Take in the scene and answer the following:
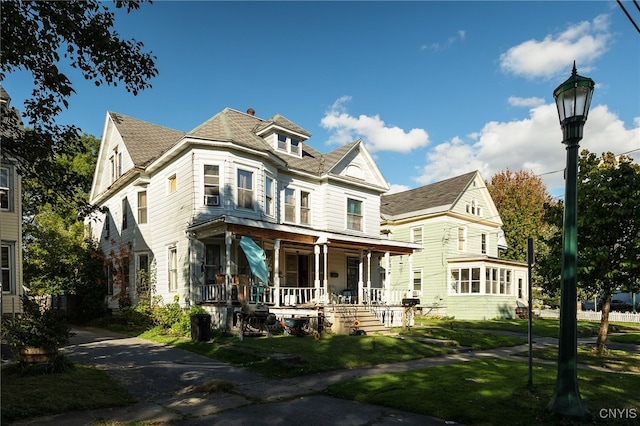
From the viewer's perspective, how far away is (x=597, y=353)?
42.2 ft

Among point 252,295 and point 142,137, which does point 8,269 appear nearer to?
point 252,295

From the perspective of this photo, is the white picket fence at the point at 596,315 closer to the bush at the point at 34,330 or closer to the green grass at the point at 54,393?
the green grass at the point at 54,393

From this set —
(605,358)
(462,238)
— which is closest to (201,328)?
(605,358)

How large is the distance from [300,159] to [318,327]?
9717 mm

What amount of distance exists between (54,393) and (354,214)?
58.0 feet

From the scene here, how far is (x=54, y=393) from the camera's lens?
6.83 metres

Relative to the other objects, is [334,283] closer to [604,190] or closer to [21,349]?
[604,190]

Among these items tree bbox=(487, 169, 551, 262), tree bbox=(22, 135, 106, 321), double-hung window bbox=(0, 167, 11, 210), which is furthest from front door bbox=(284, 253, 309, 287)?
tree bbox=(487, 169, 551, 262)

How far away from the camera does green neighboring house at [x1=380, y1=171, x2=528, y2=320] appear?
93.0ft

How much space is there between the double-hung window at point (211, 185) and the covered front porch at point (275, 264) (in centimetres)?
128

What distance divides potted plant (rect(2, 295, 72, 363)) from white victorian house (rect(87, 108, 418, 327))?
6.86m

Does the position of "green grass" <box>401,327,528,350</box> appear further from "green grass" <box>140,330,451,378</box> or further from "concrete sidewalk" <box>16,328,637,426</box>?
"concrete sidewalk" <box>16,328,637,426</box>

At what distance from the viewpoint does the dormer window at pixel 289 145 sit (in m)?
21.5

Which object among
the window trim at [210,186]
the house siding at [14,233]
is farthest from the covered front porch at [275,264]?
the house siding at [14,233]
